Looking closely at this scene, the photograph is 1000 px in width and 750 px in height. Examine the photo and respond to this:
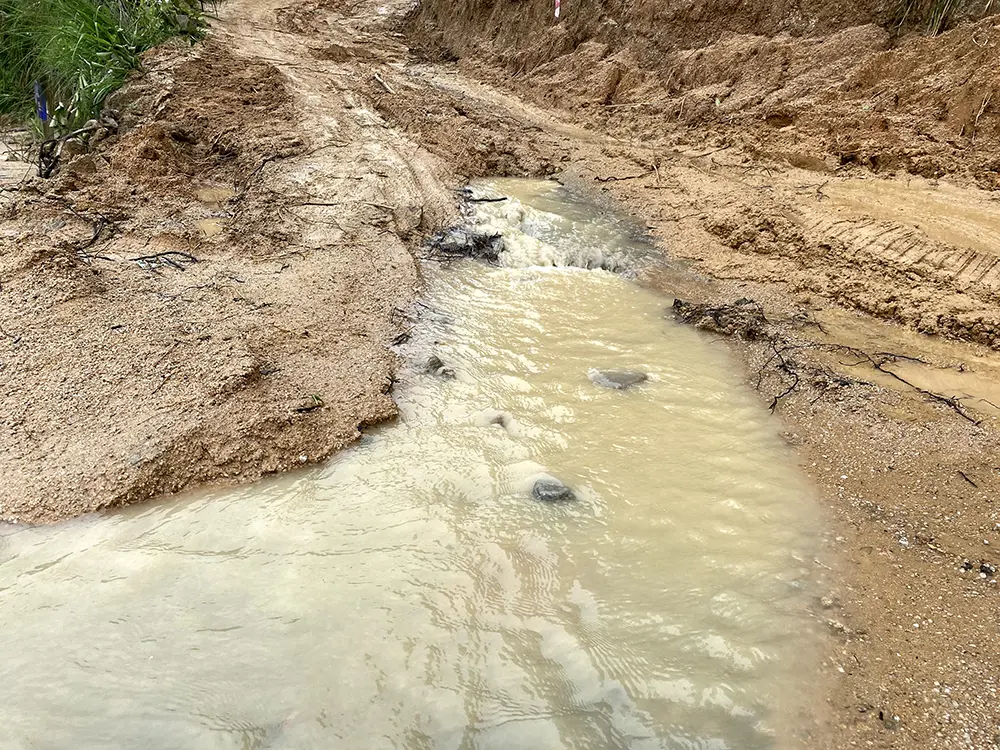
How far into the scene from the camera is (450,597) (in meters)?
2.48

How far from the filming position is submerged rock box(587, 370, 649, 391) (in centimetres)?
386

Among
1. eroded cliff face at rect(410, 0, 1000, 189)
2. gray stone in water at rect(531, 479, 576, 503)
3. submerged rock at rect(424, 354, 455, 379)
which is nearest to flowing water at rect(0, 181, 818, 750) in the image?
gray stone in water at rect(531, 479, 576, 503)

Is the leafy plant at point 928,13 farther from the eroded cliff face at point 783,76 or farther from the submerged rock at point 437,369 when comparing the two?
the submerged rock at point 437,369

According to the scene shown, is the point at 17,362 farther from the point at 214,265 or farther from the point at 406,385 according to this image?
the point at 406,385

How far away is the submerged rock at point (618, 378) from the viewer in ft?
12.7

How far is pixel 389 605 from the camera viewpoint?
2424 mm

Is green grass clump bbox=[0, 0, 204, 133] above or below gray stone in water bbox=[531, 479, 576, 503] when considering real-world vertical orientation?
above

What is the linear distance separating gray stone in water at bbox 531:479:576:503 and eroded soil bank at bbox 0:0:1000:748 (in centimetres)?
100

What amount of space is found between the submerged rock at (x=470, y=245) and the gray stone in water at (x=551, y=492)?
2984 millimetres

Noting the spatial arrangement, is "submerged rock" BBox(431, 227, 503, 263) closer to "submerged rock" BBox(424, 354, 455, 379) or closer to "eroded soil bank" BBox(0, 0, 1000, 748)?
"eroded soil bank" BBox(0, 0, 1000, 748)

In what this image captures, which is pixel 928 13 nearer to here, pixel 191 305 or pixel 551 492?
pixel 551 492

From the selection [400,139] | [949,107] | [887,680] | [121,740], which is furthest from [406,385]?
[949,107]

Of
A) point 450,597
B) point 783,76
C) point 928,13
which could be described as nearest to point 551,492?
point 450,597

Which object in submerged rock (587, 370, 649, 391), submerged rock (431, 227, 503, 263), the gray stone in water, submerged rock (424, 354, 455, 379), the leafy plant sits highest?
the leafy plant
